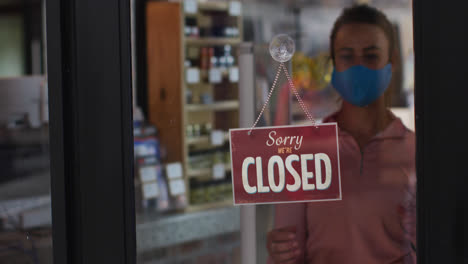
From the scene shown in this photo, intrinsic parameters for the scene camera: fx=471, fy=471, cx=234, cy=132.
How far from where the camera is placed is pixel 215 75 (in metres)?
4.63

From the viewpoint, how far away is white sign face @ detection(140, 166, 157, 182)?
176 inches

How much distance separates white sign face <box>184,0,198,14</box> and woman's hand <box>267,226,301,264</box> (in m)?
3.83

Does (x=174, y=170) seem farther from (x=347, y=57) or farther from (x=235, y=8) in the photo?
(x=347, y=57)

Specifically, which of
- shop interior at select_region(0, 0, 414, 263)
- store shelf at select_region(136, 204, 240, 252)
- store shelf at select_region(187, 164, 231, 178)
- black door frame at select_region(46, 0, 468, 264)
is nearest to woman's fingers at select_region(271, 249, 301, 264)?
black door frame at select_region(46, 0, 468, 264)

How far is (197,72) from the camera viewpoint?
4.91 m

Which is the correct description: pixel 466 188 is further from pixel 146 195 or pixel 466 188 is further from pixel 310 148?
pixel 146 195

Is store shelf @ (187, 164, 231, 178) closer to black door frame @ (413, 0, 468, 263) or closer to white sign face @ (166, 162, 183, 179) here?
white sign face @ (166, 162, 183, 179)

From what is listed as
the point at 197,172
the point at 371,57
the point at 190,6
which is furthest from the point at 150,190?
the point at 371,57

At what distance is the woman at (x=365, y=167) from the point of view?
53.4 inches

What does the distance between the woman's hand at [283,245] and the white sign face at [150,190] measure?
3169 millimetres

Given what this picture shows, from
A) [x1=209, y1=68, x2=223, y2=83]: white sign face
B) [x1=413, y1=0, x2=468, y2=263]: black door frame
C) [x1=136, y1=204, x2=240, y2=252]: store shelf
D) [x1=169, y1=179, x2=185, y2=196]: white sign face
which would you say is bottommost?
[x1=136, y1=204, x2=240, y2=252]: store shelf

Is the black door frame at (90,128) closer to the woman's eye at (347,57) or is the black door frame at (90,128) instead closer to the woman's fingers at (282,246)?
the woman's fingers at (282,246)

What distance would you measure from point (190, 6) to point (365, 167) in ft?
12.9

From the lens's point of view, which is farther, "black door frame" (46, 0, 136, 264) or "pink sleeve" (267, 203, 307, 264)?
"pink sleeve" (267, 203, 307, 264)
